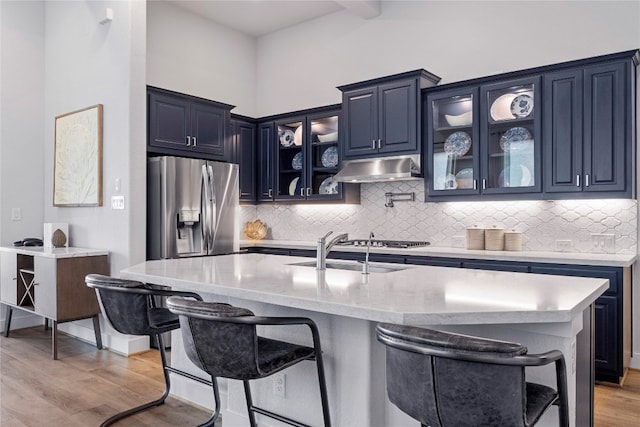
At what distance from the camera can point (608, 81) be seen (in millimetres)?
3453

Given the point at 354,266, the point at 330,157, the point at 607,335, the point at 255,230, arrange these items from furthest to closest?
the point at 255,230 < the point at 330,157 < the point at 607,335 < the point at 354,266

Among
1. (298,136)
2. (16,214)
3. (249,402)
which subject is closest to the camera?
(249,402)

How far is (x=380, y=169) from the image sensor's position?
176 inches

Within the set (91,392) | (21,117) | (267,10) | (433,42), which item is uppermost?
(267,10)

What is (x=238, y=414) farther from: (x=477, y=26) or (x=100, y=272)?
(x=477, y=26)

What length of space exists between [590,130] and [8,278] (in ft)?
17.3

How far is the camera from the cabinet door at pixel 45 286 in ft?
12.7

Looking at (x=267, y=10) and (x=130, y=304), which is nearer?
(x=130, y=304)

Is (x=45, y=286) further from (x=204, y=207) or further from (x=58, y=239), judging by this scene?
(x=204, y=207)

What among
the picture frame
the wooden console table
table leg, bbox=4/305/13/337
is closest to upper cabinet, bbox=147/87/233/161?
the picture frame

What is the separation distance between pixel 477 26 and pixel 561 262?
2386 mm

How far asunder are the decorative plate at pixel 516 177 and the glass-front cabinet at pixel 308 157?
1.69m

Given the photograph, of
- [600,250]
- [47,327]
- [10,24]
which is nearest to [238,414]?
[600,250]

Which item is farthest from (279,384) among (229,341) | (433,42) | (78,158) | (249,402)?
(433,42)
